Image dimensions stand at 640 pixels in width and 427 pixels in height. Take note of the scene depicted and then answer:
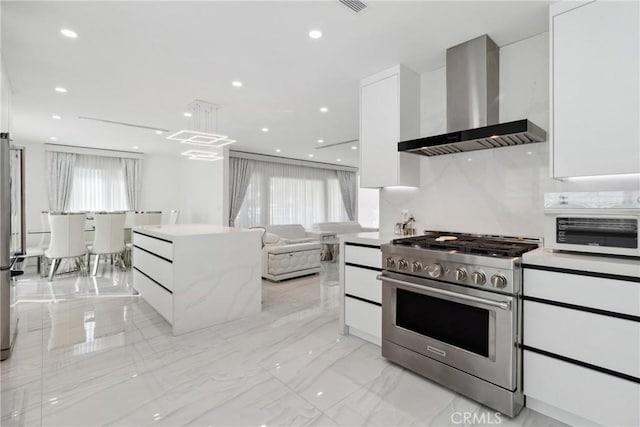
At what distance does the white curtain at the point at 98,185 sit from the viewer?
7098 millimetres

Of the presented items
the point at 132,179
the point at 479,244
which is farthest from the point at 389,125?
the point at 132,179

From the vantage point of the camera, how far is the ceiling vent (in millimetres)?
2057

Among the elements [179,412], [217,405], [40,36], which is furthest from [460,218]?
[40,36]

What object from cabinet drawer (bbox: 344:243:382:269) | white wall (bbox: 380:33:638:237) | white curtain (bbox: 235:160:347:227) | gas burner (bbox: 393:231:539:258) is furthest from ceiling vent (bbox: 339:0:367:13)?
white curtain (bbox: 235:160:347:227)

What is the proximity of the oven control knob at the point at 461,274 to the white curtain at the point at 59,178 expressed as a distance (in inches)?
323

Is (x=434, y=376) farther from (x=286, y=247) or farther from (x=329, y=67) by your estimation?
(x=286, y=247)

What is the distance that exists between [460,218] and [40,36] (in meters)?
3.84

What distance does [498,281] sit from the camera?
182 cm

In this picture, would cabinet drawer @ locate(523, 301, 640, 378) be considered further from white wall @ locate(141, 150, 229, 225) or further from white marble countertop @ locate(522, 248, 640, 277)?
white wall @ locate(141, 150, 229, 225)

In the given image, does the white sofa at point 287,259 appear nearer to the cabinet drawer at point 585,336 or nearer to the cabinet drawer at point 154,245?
the cabinet drawer at point 154,245

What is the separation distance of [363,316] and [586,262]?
1.66 m

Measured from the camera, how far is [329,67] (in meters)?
3.05

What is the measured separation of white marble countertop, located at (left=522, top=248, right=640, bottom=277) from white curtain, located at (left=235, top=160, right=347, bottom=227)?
6.87m

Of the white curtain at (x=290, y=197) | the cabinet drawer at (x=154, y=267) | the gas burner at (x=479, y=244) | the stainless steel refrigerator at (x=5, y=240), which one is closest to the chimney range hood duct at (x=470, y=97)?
the gas burner at (x=479, y=244)
